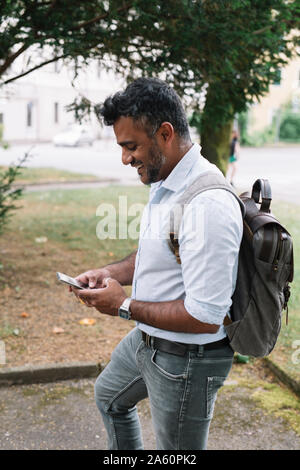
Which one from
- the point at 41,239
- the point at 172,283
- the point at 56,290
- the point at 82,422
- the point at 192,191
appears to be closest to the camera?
the point at 192,191

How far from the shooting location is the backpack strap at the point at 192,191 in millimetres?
1831

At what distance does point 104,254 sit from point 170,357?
5.43 meters

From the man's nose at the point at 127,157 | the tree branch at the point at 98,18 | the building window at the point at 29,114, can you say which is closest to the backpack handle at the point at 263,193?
the man's nose at the point at 127,157

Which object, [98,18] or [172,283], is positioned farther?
[98,18]

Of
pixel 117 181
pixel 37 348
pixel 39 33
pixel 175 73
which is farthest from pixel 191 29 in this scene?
pixel 117 181

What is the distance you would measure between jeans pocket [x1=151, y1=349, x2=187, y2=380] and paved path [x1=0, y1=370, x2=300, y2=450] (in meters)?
1.47

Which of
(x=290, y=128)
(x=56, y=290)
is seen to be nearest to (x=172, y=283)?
(x=56, y=290)

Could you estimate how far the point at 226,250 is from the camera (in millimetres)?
1763

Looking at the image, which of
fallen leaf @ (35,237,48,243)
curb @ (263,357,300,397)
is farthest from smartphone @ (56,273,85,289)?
fallen leaf @ (35,237,48,243)

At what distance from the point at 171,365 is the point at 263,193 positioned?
760 mm

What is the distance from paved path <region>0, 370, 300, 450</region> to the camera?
3246mm

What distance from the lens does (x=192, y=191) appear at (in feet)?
6.07

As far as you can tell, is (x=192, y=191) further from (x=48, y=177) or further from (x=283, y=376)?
(x=48, y=177)

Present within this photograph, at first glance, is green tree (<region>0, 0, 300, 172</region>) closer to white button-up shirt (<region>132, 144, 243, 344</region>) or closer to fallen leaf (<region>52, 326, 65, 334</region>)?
fallen leaf (<region>52, 326, 65, 334</region>)
